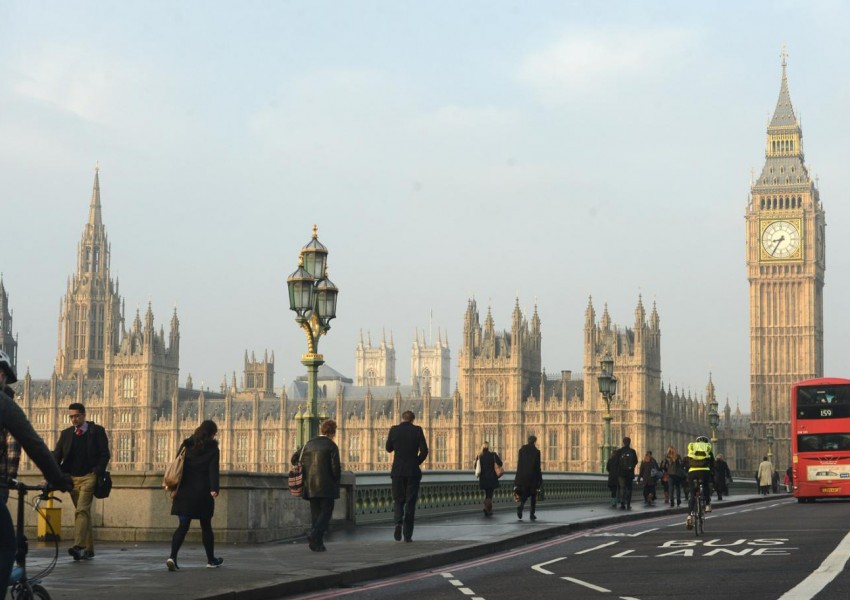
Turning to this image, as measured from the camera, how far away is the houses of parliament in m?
109

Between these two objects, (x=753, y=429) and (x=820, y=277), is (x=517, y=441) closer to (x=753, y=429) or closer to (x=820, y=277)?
(x=753, y=429)

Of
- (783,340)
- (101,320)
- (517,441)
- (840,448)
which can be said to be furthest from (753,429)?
A: (840,448)

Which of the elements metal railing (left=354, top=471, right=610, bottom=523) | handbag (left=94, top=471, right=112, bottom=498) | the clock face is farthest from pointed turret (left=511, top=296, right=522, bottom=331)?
handbag (left=94, top=471, right=112, bottom=498)

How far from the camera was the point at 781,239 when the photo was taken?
438 feet

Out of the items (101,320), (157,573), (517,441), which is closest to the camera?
A: (157,573)

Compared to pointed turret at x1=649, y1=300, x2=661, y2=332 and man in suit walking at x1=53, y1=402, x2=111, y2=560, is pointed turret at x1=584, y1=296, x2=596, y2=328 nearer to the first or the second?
pointed turret at x1=649, y1=300, x2=661, y2=332

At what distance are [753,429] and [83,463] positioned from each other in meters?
→ 118

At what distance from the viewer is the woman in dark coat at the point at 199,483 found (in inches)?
628

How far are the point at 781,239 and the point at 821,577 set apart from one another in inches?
4835

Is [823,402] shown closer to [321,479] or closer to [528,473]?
[528,473]

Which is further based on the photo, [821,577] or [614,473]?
[614,473]

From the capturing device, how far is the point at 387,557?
17.3 m

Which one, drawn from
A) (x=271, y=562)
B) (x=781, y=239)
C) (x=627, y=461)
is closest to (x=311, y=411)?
(x=271, y=562)

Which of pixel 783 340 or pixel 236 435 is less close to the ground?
pixel 783 340
